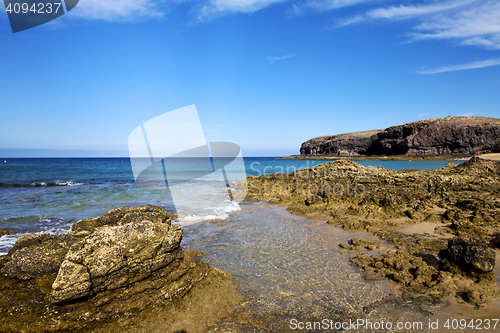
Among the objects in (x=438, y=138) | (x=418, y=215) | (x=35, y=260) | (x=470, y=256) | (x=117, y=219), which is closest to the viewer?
(x=35, y=260)

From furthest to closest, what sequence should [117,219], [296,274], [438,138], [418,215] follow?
[438,138] → [418,215] → [117,219] → [296,274]

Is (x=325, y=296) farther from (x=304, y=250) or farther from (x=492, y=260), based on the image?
(x=492, y=260)

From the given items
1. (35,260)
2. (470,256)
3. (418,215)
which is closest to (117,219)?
(35,260)

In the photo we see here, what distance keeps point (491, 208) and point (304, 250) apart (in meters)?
6.07

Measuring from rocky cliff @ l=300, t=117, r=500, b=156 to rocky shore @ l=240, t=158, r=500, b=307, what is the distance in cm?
6465

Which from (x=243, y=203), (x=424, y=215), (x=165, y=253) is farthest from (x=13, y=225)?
(x=424, y=215)

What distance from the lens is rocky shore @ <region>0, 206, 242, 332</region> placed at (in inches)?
114

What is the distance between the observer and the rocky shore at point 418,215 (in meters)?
3.92

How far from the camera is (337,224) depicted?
7629 mm

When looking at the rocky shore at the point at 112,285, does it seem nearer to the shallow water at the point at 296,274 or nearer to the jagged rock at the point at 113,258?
the jagged rock at the point at 113,258

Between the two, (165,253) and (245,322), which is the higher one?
(165,253)

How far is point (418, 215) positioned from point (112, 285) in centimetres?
827

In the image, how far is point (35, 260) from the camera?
3.64 meters

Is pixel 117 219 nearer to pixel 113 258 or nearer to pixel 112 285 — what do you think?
pixel 113 258
